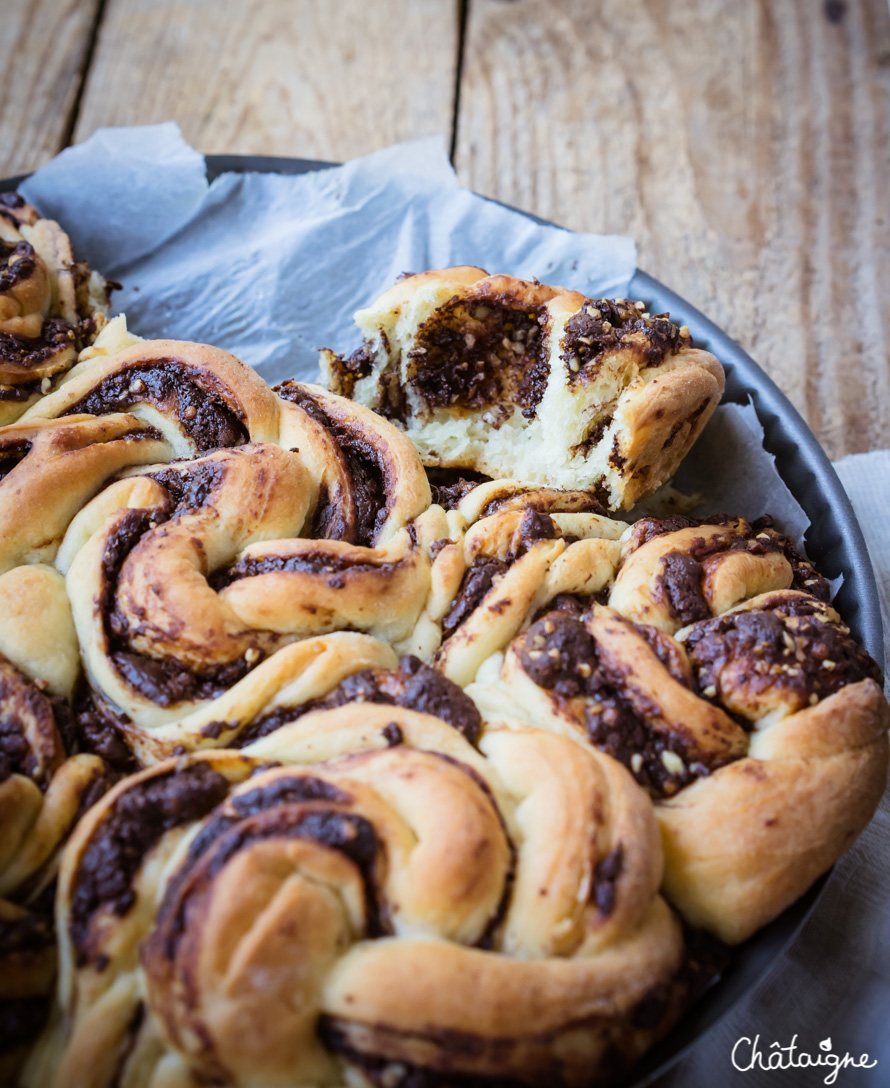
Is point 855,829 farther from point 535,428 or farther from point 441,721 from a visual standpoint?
point 535,428

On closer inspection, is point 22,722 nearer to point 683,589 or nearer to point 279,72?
point 683,589

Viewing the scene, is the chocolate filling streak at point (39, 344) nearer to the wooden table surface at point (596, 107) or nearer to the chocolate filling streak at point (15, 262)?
the chocolate filling streak at point (15, 262)

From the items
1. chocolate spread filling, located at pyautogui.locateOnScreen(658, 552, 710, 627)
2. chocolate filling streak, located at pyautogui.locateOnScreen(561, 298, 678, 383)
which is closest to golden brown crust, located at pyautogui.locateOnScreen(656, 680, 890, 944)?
chocolate spread filling, located at pyautogui.locateOnScreen(658, 552, 710, 627)

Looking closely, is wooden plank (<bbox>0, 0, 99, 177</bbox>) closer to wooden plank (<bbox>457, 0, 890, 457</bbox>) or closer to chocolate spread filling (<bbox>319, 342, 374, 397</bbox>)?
wooden plank (<bbox>457, 0, 890, 457</bbox>)

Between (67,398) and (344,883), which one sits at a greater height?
(67,398)

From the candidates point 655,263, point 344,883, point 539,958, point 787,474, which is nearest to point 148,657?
point 344,883

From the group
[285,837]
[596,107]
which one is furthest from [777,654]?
[596,107]
